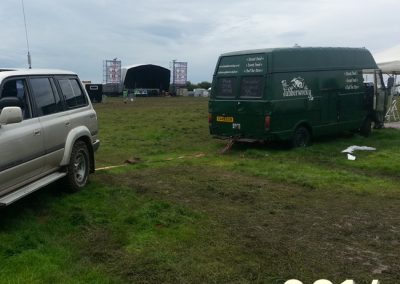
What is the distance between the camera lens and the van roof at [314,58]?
1157 centimetres

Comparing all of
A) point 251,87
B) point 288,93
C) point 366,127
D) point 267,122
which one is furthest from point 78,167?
point 366,127

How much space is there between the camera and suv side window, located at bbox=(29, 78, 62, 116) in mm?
6233

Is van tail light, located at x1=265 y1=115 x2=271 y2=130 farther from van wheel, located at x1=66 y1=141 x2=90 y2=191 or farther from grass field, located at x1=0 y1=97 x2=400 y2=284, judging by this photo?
van wheel, located at x1=66 y1=141 x2=90 y2=191

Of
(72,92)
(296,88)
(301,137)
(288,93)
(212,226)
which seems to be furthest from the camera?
(301,137)

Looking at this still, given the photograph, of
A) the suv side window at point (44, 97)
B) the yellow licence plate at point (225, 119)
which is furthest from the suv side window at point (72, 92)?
the yellow licence plate at point (225, 119)

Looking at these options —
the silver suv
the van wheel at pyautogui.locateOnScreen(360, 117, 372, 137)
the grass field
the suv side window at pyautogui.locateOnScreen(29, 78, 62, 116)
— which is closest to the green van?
the van wheel at pyautogui.locateOnScreen(360, 117, 372, 137)

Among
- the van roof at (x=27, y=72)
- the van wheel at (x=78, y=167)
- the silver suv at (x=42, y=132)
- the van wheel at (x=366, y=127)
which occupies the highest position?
the van roof at (x=27, y=72)

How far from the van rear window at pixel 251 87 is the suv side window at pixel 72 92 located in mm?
5053

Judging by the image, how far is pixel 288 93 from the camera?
11.8 metres

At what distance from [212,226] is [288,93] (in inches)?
263

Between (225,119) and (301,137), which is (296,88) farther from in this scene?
(225,119)

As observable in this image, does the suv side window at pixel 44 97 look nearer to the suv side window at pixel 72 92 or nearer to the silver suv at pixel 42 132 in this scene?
the silver suv at pixel 42 132

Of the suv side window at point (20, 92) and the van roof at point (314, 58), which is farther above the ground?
the van roof at point (314, 58)

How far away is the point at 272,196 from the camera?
291 inches
